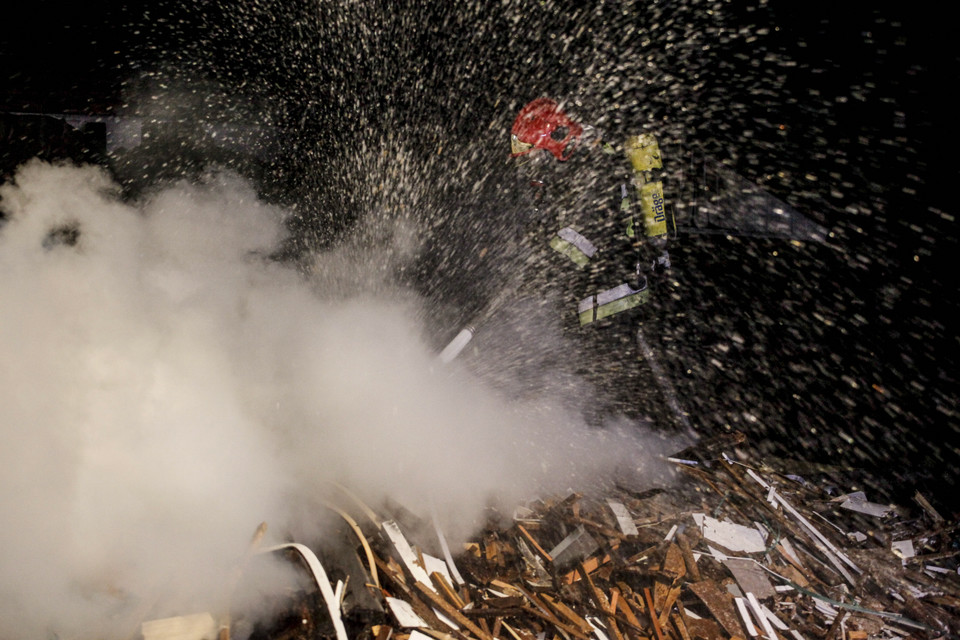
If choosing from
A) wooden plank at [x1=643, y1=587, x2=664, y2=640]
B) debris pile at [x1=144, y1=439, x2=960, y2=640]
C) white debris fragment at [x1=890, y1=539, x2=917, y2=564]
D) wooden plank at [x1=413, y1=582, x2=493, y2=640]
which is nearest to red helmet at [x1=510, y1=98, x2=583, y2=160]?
debris pile at [x1=144, y1=439, x2=960, y2=640]

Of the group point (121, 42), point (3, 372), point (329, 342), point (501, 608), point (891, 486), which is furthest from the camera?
point (891, 486)

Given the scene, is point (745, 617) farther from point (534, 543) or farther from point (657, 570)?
point (534, 543)

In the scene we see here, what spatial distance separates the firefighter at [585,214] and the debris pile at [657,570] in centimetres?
225

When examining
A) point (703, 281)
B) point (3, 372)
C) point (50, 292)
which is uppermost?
point (50, 292)

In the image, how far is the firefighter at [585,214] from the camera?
16.4 feet

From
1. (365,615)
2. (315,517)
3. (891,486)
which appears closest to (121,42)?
(315,517)

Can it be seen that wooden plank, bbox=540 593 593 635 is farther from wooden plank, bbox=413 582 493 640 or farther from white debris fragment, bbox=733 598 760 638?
white debris fragment, bbox=733 598 760 638

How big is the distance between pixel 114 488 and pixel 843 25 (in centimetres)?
691

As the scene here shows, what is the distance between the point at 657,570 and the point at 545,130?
16.0ft

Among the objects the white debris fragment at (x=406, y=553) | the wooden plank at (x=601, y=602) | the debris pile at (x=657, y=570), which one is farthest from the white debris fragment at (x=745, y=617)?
the white debris fragment at (x=406, y=553)

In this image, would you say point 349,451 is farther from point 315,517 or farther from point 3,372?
point 3,372

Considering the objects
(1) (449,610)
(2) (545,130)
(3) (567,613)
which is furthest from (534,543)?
(2) (545,130)

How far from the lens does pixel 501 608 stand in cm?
246

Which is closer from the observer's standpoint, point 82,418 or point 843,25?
point 82,418
